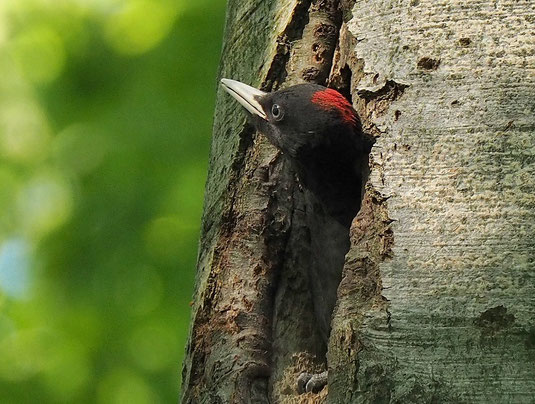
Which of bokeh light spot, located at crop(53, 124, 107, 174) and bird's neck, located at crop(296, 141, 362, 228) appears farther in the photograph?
bokeh light spot, located at crop(53, 124, 107, 174)

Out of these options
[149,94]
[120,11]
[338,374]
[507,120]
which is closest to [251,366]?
[338,374]

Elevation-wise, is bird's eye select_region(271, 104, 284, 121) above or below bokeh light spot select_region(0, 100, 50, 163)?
below

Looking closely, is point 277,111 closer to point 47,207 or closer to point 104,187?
point 104,187

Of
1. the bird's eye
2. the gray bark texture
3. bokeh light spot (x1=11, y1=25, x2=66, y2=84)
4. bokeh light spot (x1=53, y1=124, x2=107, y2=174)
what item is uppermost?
bokeh light spot (x1=11, y1=25, x2=66, y2=84)

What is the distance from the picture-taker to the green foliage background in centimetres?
687

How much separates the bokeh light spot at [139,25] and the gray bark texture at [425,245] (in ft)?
11.4

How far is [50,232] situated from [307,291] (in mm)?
3471

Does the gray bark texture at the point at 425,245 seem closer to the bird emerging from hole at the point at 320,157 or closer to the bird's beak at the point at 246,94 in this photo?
the bird emerging from hole at the point at 320,157

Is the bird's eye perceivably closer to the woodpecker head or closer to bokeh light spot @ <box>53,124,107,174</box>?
the woodpecker head

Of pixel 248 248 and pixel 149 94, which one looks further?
pixel 149 94

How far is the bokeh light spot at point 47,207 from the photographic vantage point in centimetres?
711

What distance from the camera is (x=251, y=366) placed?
3.70m

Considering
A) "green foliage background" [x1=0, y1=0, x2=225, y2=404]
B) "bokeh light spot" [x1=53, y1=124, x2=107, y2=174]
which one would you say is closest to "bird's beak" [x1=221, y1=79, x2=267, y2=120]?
"green foliage background" [x1=0, y1=0, x2=225, y2=404]

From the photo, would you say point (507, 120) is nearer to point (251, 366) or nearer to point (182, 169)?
point (251, 366)
